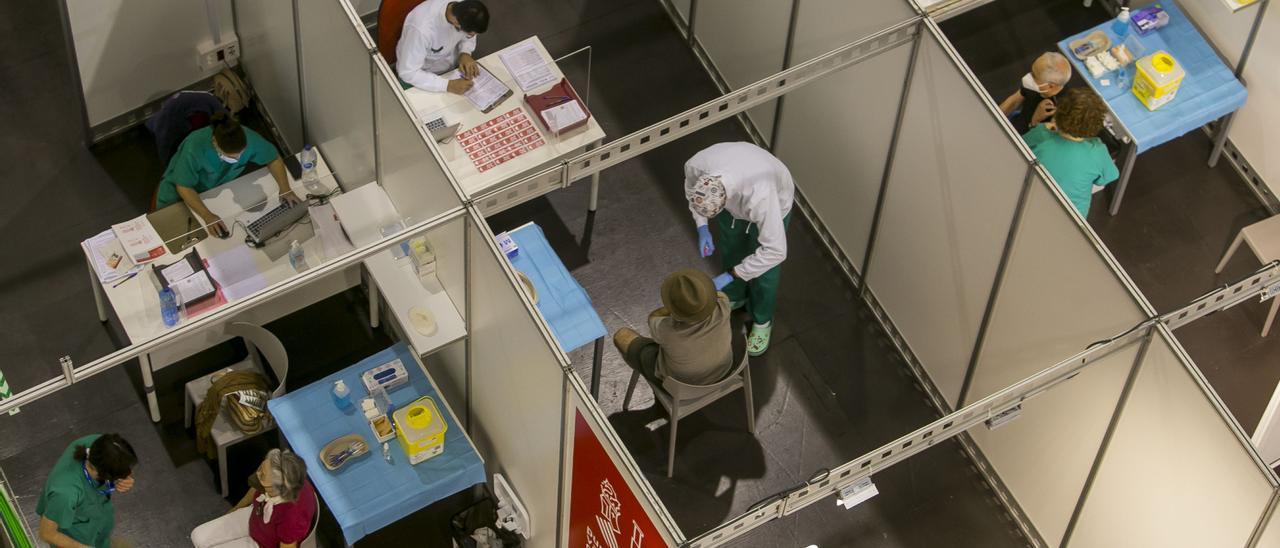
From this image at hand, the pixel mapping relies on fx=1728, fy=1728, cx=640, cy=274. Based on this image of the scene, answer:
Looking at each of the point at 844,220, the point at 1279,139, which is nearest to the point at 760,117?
the point at 844,220

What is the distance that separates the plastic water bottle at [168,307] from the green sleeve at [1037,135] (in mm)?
3958

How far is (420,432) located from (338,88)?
5.46 ft

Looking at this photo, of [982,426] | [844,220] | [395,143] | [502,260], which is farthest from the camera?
[844,220]

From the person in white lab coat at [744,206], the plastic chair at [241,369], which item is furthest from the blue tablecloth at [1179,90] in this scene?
the plastic chair at [241,369]

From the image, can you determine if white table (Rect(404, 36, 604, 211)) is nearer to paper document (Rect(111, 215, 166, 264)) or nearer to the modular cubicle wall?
the modular cubicle wall

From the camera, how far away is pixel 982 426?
817 cm

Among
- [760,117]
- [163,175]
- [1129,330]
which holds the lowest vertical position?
[1129,330]

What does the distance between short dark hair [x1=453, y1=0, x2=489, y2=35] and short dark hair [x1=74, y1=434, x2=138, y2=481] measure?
257 cm

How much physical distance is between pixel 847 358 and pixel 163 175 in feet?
11.7

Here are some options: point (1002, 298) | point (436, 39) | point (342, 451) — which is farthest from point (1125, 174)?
point (342, 451)

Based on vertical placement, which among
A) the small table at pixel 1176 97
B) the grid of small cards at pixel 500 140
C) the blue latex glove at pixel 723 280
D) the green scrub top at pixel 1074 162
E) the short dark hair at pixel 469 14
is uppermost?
the short dark hair at pixel 469 14

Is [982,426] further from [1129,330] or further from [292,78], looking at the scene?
[292,78]

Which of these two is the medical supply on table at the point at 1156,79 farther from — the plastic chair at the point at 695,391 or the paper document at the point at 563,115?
the paper document at the point at 563,115

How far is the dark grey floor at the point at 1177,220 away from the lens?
8.78 metres
